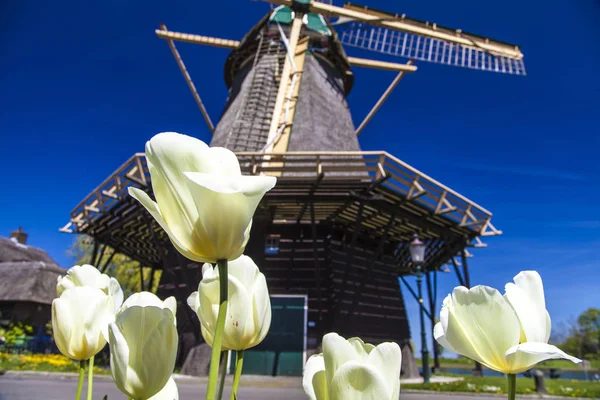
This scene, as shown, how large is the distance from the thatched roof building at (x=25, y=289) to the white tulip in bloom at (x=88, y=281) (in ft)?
69.0

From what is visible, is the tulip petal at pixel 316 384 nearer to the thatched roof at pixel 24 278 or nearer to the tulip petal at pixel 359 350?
the tulip petal at pixel 359 350

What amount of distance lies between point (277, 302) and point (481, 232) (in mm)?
5102

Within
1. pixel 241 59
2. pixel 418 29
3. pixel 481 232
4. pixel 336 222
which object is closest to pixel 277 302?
pixel 336 222

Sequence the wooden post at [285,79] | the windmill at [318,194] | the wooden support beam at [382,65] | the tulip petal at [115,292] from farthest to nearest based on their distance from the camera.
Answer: the wooden support beam at [382,65], the wooden post at [285,79], the windmill at [318,194], the tulip petal at [115,292]

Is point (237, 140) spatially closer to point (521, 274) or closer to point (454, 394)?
point (454, 394)

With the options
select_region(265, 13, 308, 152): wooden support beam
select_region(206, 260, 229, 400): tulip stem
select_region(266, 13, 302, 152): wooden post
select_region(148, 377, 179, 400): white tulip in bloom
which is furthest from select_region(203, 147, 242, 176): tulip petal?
select_region(266, 13, 302, 152): wooden post

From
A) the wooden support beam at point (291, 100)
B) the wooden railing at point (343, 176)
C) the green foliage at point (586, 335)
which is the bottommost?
the green foliage at point (586, 335)

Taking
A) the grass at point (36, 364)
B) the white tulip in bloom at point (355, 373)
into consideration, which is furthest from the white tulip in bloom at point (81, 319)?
the grass at point (36, 364)

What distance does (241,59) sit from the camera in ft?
48.5

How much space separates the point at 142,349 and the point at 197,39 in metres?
15.5

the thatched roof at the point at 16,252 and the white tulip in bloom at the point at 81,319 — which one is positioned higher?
the thatched roof at the point at 16,252

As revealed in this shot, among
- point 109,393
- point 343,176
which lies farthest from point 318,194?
point 109,393

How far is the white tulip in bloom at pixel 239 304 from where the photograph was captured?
70 centimetres

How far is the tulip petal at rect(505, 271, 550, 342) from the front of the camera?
25.4 inches
